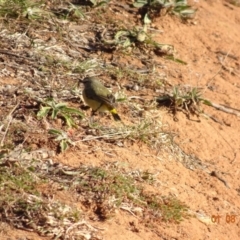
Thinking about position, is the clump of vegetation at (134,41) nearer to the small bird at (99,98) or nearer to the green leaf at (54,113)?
the small bird at (99,98)

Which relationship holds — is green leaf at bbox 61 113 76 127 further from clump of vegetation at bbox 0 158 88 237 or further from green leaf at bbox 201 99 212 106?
green leaf at bbox 201 99 212 106

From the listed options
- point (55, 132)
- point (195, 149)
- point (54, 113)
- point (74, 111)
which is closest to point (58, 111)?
point (54, 113)

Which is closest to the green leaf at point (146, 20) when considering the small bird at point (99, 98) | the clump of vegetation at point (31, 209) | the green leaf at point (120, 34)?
the green leaf at point (120, 34)

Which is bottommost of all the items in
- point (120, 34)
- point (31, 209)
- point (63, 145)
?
point (120, 34)

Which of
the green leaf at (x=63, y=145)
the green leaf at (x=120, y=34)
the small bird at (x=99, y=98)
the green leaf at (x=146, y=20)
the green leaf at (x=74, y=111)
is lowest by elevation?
the green leaf at (x=146, y=20)

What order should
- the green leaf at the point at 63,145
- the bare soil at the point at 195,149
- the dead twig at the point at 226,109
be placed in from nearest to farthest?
the bare soil at the point at 195,149 < the green leaf at the point at 63,145 < the dead twig at the point at 226,109

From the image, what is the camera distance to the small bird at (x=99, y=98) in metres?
6.67

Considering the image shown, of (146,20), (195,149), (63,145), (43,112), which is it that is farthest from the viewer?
(146,20)

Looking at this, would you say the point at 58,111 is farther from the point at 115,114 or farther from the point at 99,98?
the point at 115,114

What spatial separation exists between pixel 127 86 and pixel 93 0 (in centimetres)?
153

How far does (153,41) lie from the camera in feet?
26.9

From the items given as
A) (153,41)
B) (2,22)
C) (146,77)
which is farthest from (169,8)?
(2,22)

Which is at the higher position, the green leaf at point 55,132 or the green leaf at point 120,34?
the green leaf at point 55,132

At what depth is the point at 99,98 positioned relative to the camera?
667 cm
